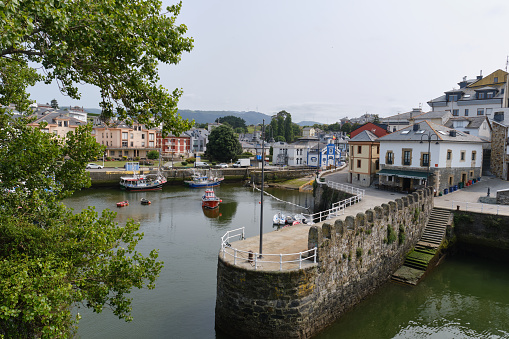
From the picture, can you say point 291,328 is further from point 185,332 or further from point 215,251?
point 215,251

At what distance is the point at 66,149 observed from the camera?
10836mm

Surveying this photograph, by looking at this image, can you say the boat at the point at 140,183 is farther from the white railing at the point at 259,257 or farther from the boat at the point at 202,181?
the white railing at the point at 259,257

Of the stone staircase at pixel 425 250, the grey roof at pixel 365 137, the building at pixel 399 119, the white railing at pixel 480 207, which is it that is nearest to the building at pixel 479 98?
the building at pixel 399 119

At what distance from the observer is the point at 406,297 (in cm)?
2114

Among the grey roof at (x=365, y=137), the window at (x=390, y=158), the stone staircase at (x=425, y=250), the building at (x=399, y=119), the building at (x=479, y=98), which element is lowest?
the stone staircase at (x=425, y=250)

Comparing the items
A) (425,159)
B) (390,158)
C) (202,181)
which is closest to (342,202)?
(390,158)

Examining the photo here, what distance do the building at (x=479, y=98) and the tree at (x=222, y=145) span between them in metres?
44.4

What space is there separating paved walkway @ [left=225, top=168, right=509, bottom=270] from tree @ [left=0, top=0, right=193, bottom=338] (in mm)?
7206

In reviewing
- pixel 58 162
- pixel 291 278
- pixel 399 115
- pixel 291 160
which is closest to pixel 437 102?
pixel 399 115

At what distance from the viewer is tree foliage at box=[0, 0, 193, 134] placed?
25.7 ft

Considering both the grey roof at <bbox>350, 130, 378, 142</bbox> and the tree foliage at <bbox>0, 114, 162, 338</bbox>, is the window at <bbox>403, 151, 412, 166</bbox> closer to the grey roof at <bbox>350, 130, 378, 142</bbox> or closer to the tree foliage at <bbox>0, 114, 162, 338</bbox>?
the grey roof at <bbox>350, 130, 378, 142</bbox>

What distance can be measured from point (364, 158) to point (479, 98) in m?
31.2

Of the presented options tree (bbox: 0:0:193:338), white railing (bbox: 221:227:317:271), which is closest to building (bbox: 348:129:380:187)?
white railing (bbox: 221:227:317:271)

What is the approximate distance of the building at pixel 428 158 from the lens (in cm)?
3728
